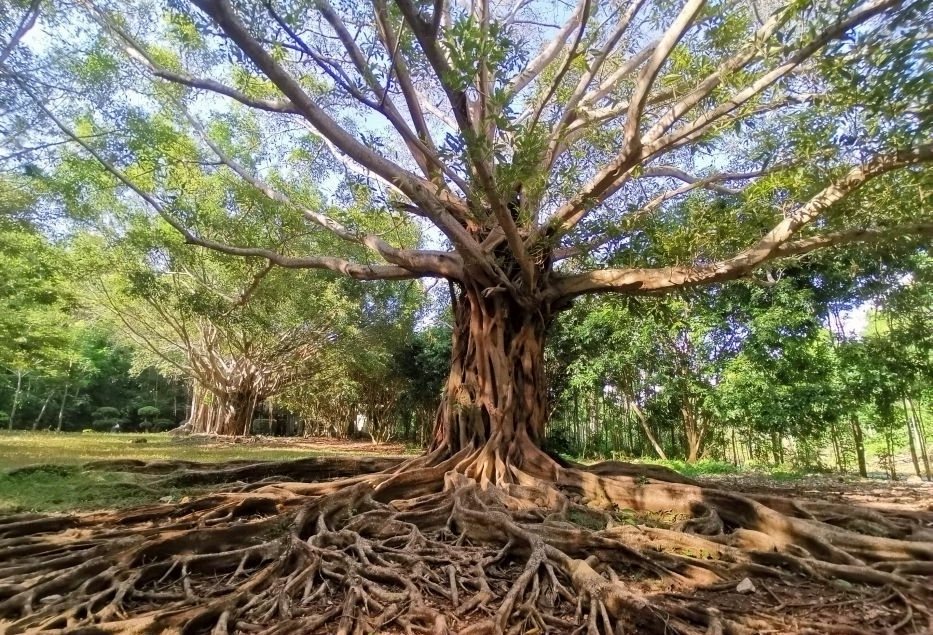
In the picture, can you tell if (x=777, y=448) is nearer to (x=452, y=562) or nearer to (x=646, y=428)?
(x=646, y=428)

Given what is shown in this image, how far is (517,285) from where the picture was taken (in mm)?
6301

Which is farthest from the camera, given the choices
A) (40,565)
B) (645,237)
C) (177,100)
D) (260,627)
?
(177,100)

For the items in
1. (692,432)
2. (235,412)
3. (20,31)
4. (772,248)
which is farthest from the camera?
(235,412)

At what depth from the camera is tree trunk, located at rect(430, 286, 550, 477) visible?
6148 millimetres

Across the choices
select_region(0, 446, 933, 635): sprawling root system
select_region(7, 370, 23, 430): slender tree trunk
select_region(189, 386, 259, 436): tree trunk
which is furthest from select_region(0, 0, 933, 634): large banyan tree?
select_region(7, 370, 23, 430): slender tree trunk

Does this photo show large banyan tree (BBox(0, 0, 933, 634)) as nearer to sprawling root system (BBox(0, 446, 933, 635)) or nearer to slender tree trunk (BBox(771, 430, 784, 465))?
sprawling root system (BBox(0, 446, 933, 635))

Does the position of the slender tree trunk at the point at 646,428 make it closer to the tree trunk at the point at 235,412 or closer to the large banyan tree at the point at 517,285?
the large banyan tree at the point at 517,285

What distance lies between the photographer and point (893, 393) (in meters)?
8.40

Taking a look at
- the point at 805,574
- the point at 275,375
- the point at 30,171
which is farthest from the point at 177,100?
the point at 275,375

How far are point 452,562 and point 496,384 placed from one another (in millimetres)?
3003

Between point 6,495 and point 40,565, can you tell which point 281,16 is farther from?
point 6,495

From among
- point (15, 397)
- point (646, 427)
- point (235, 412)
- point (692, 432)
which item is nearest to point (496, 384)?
point (692, 432)

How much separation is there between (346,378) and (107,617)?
17746 mm

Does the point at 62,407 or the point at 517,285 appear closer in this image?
the point at 517,285
